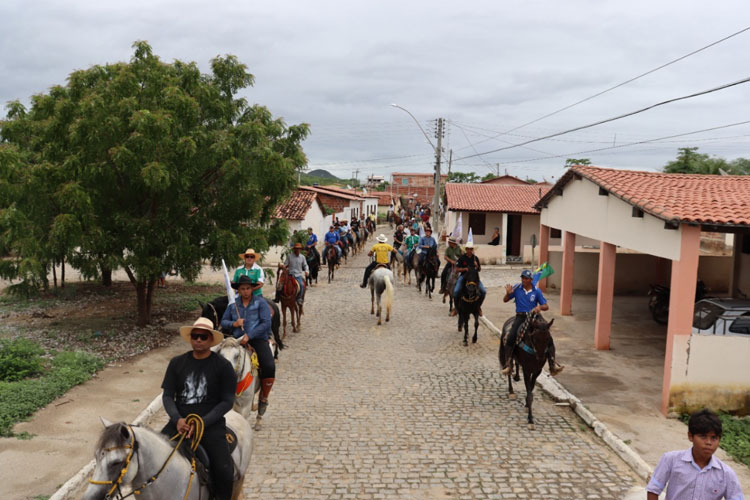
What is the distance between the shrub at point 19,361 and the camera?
9414mm

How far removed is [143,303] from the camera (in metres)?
13.8

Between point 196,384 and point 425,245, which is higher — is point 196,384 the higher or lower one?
the lower one

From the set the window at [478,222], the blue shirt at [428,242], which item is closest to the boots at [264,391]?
the blue shirt at [428,242]

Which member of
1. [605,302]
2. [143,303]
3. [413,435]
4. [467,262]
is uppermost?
[467,262]

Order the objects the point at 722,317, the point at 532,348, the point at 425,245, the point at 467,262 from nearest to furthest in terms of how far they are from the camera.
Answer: the point at 532,348
the point at 722,317
the point at 467,262
the point at 425,245

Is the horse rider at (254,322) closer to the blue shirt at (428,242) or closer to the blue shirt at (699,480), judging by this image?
the blue shirt at (699,480)

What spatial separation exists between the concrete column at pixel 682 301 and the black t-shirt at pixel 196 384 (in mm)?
7282

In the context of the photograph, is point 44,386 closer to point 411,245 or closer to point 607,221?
point 607,221

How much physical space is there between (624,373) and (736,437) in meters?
3.14

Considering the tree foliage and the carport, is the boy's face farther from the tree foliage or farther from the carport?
the tree foliage

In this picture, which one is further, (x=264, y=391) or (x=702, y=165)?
(x=702, y=165)

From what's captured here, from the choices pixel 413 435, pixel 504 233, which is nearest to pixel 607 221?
pixel 413 435

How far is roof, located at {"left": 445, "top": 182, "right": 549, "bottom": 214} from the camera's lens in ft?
103

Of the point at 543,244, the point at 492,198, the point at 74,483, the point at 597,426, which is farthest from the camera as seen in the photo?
the point at 492,198
